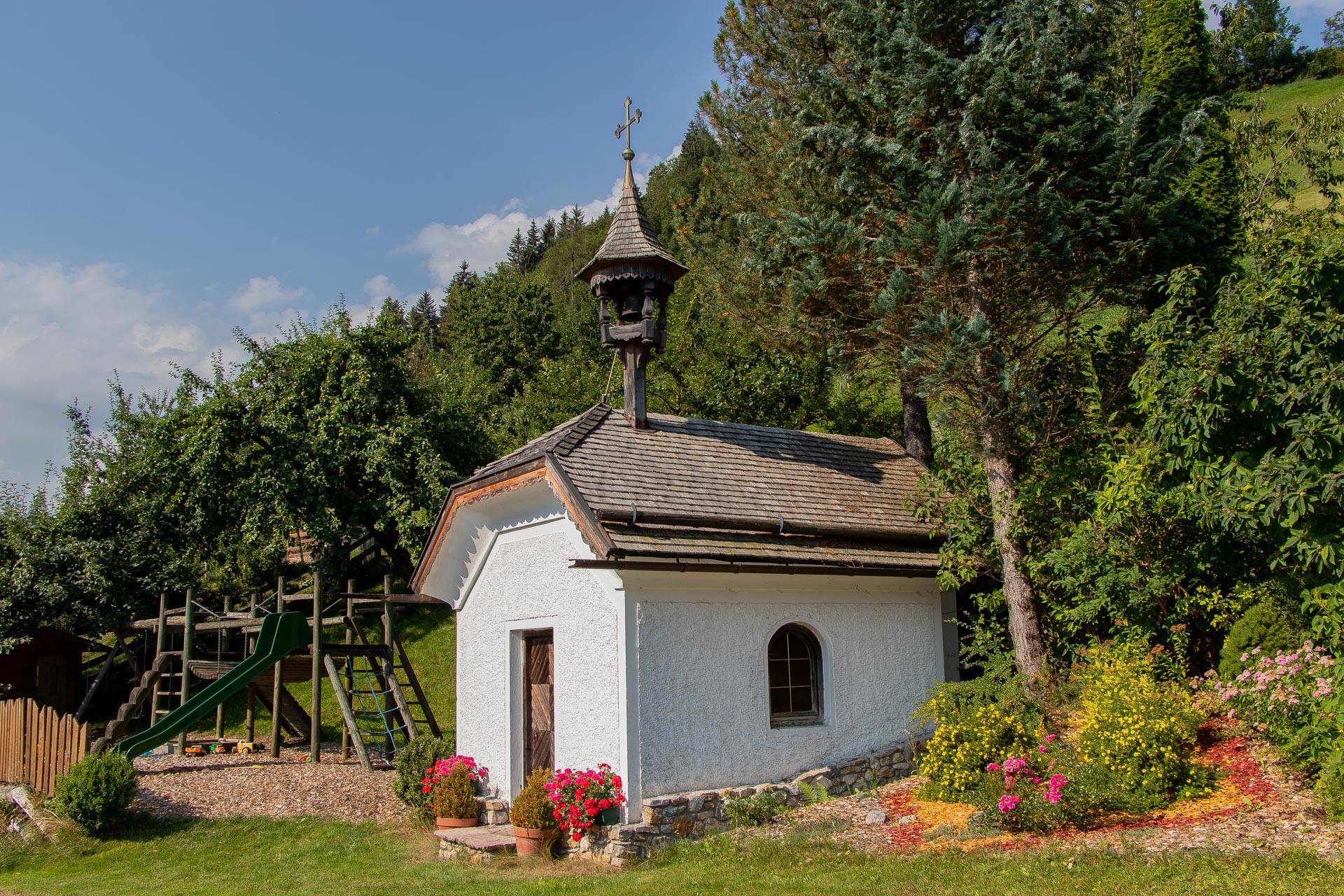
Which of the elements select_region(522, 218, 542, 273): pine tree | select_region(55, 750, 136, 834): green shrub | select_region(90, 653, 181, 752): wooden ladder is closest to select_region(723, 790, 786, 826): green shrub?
select_region(55, 750, 136, 834): green shrub

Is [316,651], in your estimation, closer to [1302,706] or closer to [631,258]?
[631,258]

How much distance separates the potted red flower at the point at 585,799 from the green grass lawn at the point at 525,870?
0.40 metres

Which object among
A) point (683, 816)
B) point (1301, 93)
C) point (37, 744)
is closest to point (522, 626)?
point (683, 816)

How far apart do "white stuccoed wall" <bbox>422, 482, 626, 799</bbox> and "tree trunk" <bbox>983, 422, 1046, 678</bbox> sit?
5.42m

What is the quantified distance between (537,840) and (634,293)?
7.45 metres

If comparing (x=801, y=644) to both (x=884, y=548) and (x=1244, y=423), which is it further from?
(x=1244, y=423)

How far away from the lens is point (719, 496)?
11.9 meters

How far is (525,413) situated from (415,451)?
194 inches

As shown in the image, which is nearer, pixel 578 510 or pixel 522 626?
pixel 578 510

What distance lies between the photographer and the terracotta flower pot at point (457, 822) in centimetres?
1145

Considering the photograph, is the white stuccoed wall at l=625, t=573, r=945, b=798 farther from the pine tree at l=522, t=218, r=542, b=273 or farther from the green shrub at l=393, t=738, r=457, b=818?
the pine tree at l=522, t=218, r=542, b=273

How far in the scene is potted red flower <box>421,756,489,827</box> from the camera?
1145cm

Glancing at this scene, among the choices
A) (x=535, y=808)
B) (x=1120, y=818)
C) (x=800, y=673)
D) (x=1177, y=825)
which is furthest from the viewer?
(x=800, y=673)

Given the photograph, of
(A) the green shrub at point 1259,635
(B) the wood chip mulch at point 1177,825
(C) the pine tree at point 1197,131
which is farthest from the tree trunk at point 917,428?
(B) the wood chip mulch at point 1177,825
